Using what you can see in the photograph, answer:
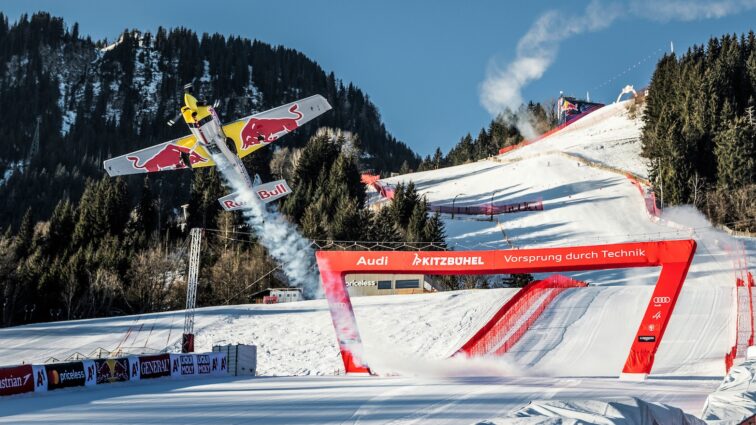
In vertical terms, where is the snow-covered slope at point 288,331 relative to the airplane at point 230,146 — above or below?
below

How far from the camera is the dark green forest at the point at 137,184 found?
50.7m

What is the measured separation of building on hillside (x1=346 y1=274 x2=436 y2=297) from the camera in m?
42.5

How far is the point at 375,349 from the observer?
84.7 feet

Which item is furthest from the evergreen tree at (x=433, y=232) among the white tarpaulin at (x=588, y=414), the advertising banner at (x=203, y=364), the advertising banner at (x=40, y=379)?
the white tarpaulin at (x=588, y=414)

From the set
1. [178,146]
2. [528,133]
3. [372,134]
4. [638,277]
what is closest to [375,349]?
[178,146]

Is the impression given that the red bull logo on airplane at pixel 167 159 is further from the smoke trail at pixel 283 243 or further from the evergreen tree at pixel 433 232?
the evergreen tree at pixel 433 232

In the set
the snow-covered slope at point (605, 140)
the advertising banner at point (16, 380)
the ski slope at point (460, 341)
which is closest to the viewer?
the ski slope at point (460, 341)

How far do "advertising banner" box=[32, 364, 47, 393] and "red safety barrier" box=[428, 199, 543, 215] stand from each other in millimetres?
48261

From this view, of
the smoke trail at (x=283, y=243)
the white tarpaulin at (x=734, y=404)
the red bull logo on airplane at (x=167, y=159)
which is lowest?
the white tarpaulin at (x=734, y=404)

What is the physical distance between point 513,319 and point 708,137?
4767 centimetres

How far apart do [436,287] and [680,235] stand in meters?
18.9

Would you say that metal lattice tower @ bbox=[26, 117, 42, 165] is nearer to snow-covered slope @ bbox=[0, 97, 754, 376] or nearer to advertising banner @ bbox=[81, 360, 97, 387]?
snow-covered slope @ bbox=[0, 97, 754, 376]

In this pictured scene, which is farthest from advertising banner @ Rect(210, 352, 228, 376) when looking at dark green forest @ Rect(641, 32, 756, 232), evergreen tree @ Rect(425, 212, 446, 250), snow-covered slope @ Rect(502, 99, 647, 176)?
snow-covered slope @ Rect(502, 99, 647, 176)

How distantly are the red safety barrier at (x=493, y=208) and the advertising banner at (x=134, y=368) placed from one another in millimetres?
45065
